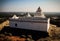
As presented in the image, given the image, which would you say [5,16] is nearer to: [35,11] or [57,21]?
[35,11]

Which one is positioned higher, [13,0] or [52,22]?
[13,0]

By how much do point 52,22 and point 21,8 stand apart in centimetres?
68

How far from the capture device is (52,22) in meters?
2.60

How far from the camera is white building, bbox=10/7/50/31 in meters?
2.54

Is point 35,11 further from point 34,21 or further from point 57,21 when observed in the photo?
point 57,21

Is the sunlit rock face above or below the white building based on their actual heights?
above

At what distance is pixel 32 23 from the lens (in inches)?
104

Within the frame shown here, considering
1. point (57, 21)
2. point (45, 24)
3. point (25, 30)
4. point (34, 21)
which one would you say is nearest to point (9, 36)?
point (25, 30)

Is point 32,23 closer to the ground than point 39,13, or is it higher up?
closer to the ground

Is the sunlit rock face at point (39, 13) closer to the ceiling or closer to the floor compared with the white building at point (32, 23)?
closer to the ceiling

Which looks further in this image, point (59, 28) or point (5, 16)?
point (5, 16)

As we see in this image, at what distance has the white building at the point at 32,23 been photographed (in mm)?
2541

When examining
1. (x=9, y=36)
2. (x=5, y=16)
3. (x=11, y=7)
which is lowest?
(x=9, y=36)

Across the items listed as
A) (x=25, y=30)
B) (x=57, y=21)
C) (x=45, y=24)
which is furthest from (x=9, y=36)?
(x=57, y=21)
